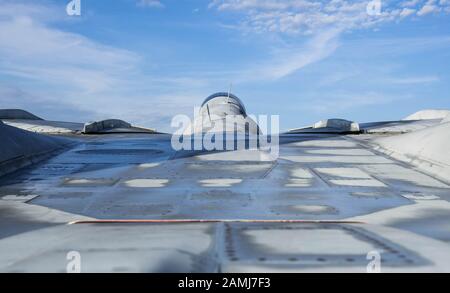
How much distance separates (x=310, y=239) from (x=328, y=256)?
78cm

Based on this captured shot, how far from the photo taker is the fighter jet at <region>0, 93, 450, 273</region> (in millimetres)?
4113

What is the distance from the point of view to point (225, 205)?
25.8 ft

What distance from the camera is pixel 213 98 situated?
3681cm

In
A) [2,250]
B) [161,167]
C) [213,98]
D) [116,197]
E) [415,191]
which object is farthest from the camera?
[213,98]

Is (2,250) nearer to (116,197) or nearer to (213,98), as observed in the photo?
(116,197)
